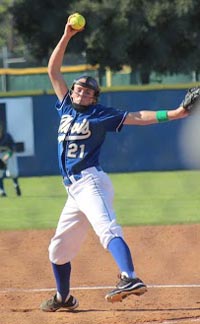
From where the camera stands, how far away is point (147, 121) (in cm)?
513

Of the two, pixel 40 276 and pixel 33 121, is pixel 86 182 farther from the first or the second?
pixel 33 121

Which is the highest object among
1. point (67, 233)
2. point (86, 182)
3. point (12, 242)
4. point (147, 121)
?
point (147, 121)

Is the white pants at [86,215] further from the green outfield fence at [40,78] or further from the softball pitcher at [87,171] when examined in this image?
the green outfield fence at [40,78]

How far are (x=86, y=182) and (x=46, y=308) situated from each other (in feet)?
3.02

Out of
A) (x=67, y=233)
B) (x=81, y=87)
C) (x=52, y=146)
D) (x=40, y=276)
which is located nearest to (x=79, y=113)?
(x=81, y=87)

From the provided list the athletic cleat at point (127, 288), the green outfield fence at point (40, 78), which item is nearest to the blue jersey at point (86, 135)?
the athletic cleat at point (127, 288)

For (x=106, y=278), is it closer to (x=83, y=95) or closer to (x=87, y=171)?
(x=87, y=171)

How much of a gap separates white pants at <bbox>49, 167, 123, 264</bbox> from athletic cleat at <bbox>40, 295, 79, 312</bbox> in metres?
0.28

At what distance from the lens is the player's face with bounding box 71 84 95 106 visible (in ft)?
17.4

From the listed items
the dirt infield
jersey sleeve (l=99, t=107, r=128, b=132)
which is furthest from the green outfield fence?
jersey sleeve (l=99, t=107, r=128, b=132)

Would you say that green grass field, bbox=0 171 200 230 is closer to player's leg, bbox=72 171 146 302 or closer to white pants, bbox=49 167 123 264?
white pants, bbox=49 167 123 264

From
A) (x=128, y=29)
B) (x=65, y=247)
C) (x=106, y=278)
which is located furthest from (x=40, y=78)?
(x=65, y=247)

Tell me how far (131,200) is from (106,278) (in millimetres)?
5455

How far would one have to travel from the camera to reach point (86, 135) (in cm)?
524
